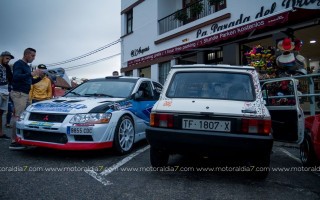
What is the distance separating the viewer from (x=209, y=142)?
10.8ft

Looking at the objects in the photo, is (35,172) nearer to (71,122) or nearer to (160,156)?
(71,122)

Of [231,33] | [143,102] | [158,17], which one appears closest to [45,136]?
[143,102]

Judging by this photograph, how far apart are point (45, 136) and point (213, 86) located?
2734mm

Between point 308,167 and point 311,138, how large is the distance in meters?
0.61

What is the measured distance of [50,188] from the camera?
3121mm

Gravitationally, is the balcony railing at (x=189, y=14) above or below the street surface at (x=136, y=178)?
above

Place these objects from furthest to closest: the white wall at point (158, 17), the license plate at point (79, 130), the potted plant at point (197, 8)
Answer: the potted plant at point (197, 8) → the white wall at point (158, 17) → the license plate at point (79, 130)

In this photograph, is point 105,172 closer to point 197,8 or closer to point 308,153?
point 308,153

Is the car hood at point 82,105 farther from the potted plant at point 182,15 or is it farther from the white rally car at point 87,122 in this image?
the potted plant at point 182,15

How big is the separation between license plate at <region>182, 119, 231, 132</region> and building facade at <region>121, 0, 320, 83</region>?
5466 mm

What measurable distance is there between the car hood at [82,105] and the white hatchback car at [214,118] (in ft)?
3.82

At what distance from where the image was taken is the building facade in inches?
371

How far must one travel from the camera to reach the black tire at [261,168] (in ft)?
11.1

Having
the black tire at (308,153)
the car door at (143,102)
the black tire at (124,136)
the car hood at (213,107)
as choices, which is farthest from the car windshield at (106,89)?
the black tire at (308,153)
